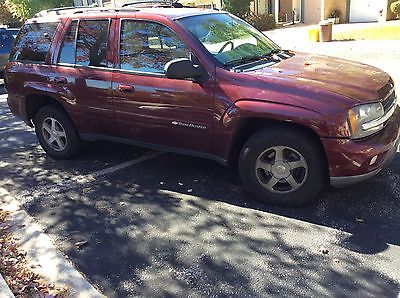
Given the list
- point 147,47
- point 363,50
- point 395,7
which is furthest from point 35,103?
point 395,7

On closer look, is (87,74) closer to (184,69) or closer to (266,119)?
(184,69)

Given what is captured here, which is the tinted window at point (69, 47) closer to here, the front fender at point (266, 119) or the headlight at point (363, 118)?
the front fender at point (266, 119)

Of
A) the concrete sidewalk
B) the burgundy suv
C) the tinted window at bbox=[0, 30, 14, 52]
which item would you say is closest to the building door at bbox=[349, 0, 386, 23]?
the concrete sidewalk

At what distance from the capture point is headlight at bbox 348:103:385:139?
350cm

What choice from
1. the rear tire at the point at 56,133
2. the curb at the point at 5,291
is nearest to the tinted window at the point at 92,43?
the rear tire at the point at 56,133

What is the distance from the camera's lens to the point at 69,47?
515 cm

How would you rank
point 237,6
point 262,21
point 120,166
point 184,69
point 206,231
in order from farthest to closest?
point 262,21
point 237,6
point 120,166
point 184,69
point 206,231

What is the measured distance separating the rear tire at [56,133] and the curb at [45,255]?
1256mm

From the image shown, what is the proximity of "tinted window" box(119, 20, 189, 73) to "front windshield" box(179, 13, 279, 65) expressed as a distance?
22 cm

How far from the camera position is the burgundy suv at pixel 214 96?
3615 millimetres

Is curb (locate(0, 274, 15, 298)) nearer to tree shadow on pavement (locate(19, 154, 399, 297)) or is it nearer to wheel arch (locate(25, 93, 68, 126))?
tree shadow on pavement (locate(19, 154, 399, 297))

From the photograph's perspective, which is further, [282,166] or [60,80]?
[60,80]

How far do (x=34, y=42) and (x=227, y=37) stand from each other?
8.71 feet

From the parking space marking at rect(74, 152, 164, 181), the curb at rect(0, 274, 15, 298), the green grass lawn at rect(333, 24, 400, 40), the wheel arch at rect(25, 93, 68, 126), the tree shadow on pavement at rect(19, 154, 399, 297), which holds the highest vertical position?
the wheel arch at rect(25, 93, 68, 126)
